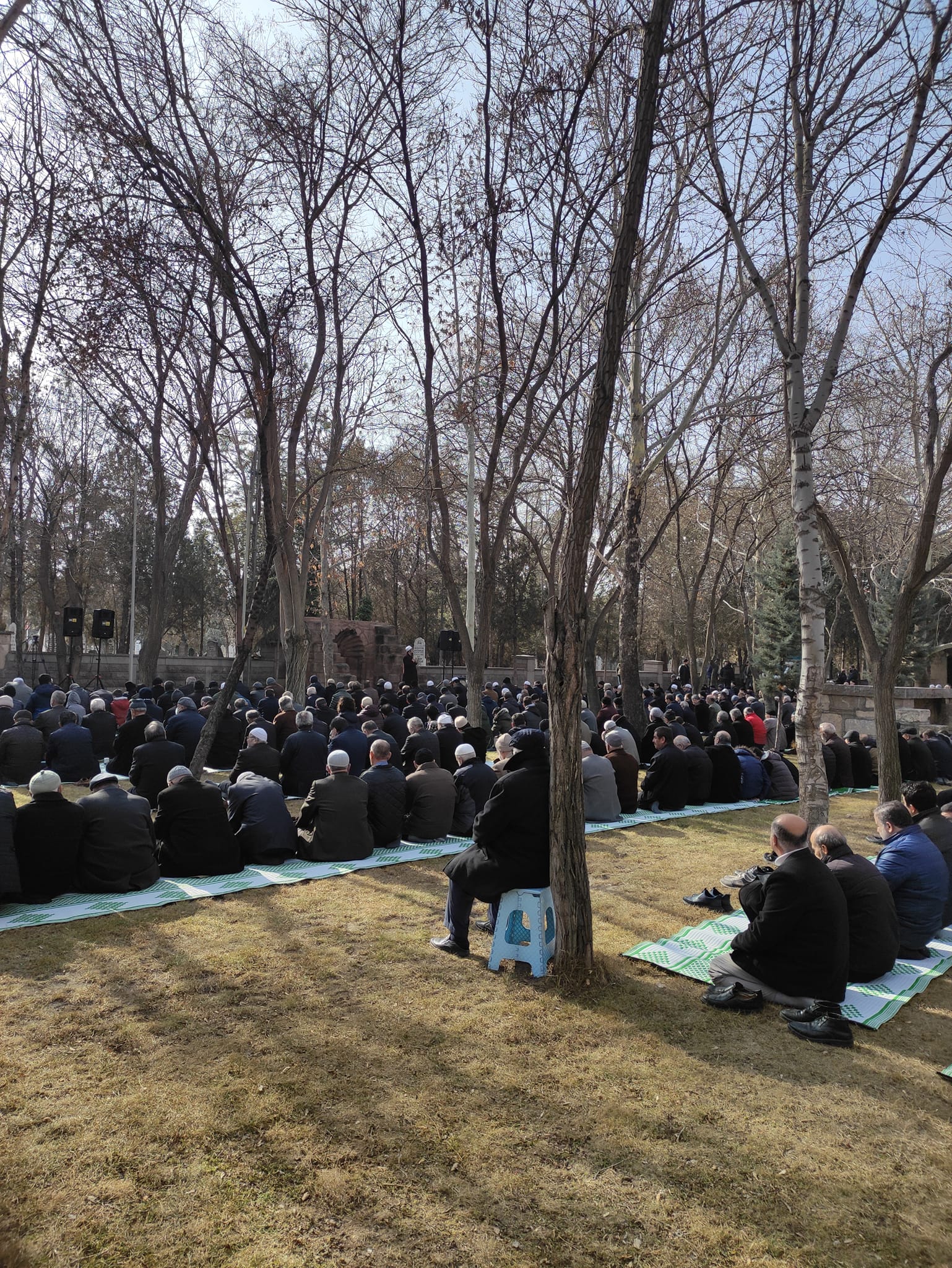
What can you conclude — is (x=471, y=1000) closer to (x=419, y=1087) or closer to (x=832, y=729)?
(x=419, y=1087)

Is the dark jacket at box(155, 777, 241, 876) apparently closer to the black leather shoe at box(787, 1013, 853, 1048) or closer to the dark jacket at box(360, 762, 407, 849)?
the dark jacket at box(360, 762, 407, 849)

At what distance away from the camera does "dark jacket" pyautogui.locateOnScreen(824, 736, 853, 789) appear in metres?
12.8

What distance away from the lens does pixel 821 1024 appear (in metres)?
4.39

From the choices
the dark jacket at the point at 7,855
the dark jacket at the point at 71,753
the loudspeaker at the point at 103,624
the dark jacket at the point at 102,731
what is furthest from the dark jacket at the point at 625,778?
the loudspeaker at the point at 103,624

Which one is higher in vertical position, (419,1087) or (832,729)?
(832,729)

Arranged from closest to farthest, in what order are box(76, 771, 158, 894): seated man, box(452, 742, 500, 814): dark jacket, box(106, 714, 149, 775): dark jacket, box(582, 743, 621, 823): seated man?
box(76, 771, 158, 894): seated man
box(452, 742, 500, 814): dark jacket
box(582, 743, 621, 823): seated man
box(106, 714, 149, 775): dark jacket

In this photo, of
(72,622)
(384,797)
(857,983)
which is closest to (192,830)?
(384,797)

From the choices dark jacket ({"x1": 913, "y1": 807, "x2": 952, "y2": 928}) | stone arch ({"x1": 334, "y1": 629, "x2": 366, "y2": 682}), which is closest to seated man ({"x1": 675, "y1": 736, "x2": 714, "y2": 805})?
dark jacket ({"x1": 913, "y1": 807, "x2": 952, "y2": 928})

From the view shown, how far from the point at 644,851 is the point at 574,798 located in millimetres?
4113

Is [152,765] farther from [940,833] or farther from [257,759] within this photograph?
[940,833]

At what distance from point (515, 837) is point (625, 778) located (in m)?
5.89

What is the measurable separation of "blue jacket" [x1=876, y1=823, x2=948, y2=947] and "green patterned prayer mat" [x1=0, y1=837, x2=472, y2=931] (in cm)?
408

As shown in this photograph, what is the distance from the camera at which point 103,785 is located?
259 inches

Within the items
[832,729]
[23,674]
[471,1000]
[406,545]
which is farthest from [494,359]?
[406,545]
